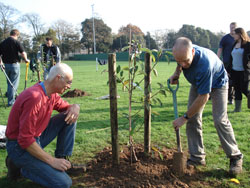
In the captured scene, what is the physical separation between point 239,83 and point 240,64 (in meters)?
0.47

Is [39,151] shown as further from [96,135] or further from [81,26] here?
[81,26]

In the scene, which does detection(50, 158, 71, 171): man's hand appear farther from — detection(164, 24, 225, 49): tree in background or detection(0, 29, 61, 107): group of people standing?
detection(164, 24, 225, 49): tree in background

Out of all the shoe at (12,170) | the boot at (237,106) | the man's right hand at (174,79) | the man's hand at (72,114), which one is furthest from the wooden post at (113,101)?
the boot at (237,106)

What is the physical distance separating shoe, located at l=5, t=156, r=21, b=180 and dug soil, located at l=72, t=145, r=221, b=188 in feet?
2.14

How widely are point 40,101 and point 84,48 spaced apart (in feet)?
213

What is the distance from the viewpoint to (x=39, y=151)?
2260 millimetres

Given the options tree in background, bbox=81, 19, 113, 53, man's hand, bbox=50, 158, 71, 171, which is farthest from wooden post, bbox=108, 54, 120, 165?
tree in background, bbox=81, 19, 113, 53

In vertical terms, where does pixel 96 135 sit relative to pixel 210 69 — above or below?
below

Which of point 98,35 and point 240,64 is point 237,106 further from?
point 98,35

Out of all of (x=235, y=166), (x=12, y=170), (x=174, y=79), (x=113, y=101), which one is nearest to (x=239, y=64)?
(x=174, y=79)

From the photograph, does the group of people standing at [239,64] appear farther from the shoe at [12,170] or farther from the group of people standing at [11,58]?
the group of people standing at [11,58]

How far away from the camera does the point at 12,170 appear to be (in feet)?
8.84

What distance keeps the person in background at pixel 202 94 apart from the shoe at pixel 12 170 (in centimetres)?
193

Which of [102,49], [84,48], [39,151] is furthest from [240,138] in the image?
[84,48]
